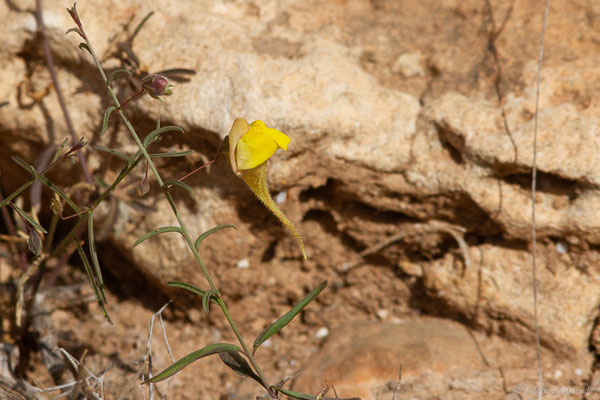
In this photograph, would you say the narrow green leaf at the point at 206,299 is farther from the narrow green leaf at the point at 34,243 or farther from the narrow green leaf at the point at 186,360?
the narrow green leaf at the point at 34,243

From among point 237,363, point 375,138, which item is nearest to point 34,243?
point 237,363

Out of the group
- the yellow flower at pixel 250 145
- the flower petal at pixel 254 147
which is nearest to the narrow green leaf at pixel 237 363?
the yellow flower at pixel 250 145

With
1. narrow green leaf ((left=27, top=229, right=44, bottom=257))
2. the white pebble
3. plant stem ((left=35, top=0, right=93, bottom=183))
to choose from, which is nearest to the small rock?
the white pebble

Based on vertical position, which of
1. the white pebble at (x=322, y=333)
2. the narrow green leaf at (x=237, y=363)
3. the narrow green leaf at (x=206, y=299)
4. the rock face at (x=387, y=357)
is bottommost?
the white pebble at (x=322, y=333)

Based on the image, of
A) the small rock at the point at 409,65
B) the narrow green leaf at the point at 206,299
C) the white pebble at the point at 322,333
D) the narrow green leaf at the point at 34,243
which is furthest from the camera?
the white pebble at the point at 322,333

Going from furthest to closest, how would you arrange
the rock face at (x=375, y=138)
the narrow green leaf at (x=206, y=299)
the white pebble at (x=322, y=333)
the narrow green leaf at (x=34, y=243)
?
the white pebble at (x=322, y=333)
the rock face at (x=375, y=138)
the narrow green leaf at (x=34, y=243)
the narrow green leaf at (x=206, y=299)

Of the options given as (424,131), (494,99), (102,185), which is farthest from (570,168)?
(102,185)

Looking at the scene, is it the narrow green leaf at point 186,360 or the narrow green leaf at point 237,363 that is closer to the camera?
the narrow green leaf at point 186,360
